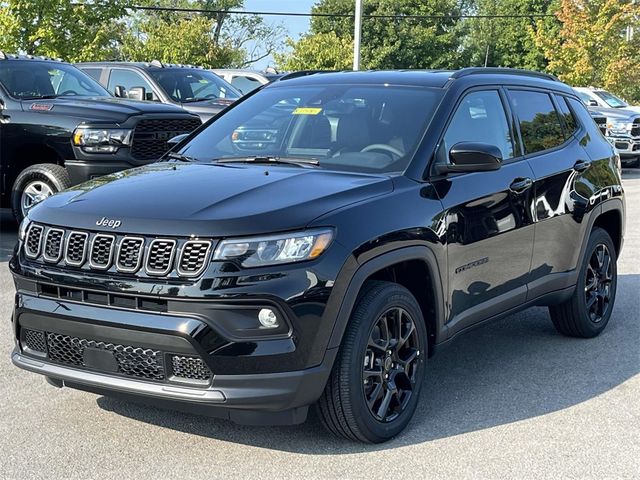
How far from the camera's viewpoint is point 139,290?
383 centimetres

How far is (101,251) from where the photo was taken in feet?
13.0

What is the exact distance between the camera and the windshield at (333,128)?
489cm

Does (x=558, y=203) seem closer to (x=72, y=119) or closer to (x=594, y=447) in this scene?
(x=594, y=447)

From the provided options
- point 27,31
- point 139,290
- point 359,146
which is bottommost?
point 27,31

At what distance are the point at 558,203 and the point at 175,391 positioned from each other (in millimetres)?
3068

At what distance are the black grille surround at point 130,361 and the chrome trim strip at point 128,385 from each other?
0.09ft

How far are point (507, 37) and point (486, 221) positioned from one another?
68.0m

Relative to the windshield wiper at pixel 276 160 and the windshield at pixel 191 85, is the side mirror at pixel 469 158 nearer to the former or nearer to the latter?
the windshield wiper at pixel 276 160

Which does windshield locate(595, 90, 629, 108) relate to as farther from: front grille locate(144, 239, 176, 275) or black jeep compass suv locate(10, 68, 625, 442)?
front grille locate(144, 239, 176, 275)

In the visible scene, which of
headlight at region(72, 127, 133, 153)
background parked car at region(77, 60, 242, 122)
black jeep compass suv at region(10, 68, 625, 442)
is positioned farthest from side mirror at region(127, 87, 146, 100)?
black jeep compass suv at region(10, 68, 625, 442)

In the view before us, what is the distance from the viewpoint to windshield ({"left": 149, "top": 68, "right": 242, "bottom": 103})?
44.7 ft

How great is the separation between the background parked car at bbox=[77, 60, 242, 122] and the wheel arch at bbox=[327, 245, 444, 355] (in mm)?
8775

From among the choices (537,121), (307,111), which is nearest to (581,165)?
(537,121)

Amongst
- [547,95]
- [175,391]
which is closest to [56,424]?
[175,391]
